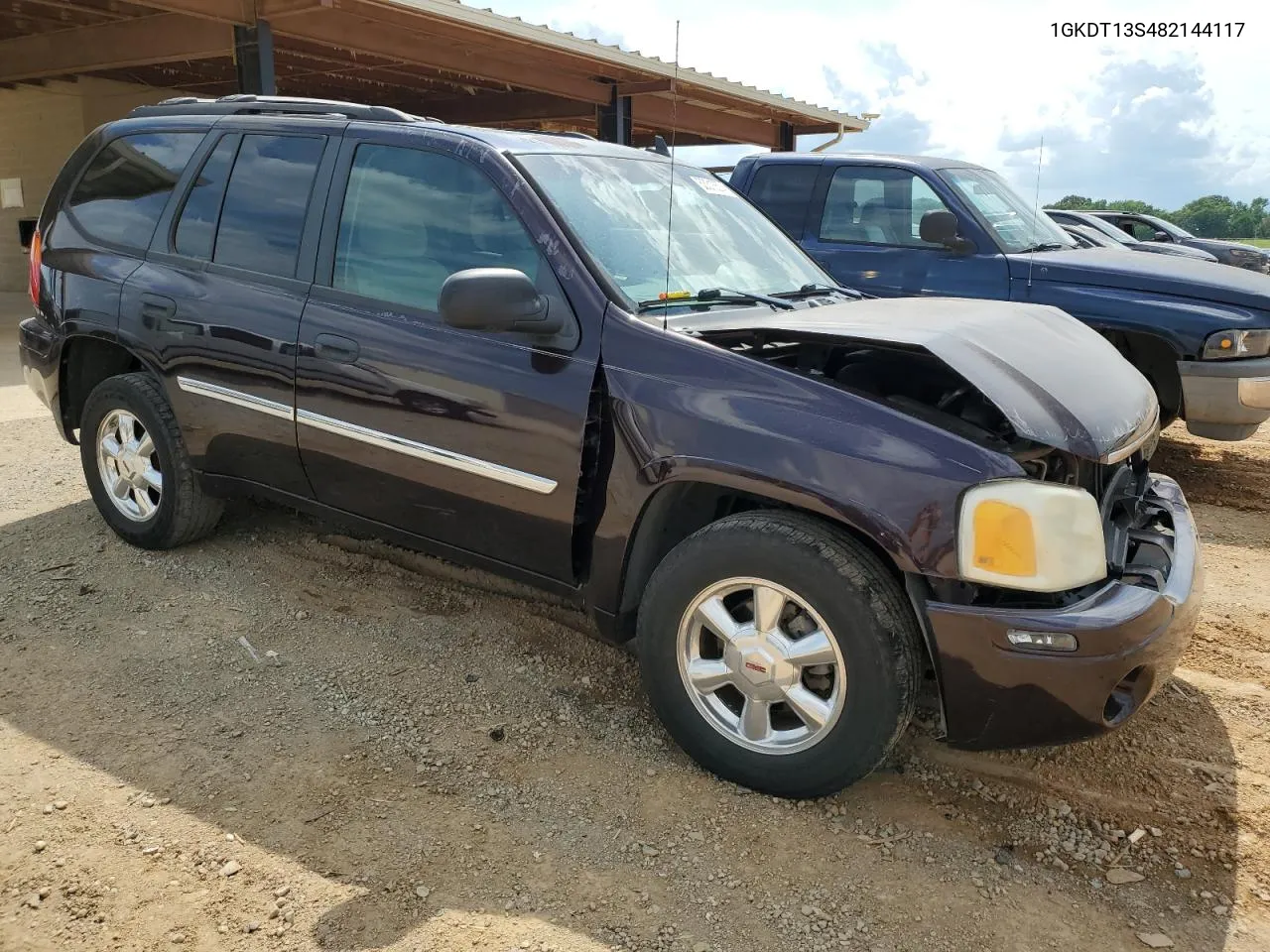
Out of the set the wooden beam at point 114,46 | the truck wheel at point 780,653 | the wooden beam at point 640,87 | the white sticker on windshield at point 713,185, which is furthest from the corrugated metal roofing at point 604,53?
the truck wheel at point 780,653

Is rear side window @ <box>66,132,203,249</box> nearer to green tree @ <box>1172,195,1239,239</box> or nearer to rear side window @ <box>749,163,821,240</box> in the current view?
rear side window @ <box>749,163,821,240</box>

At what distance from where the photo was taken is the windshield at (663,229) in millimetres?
3375

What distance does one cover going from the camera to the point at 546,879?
2.64 meters

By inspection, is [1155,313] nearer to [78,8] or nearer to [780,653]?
[780,653]

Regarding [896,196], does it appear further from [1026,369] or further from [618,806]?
[618,806]

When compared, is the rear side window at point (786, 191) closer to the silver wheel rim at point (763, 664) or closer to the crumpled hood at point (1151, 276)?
the crumpled hood at point (1151, 276)

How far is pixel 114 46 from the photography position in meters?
11.4

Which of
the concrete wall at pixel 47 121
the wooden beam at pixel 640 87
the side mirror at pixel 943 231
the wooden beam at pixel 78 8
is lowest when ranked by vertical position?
the side mirror at pixel 943 231

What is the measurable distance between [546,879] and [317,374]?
78.9 inches

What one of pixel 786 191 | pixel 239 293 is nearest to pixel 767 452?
pixel 239 293

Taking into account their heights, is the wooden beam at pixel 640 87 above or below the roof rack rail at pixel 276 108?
above

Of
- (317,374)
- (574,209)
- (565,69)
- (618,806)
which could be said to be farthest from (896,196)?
(565,69)

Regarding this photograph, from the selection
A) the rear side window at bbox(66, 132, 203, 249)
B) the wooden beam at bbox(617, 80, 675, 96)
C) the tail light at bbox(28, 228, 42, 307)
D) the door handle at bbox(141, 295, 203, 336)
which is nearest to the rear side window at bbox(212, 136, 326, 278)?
the door handle at bbox(141, 295, 203, 336)

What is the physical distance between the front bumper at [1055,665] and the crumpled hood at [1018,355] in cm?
45
